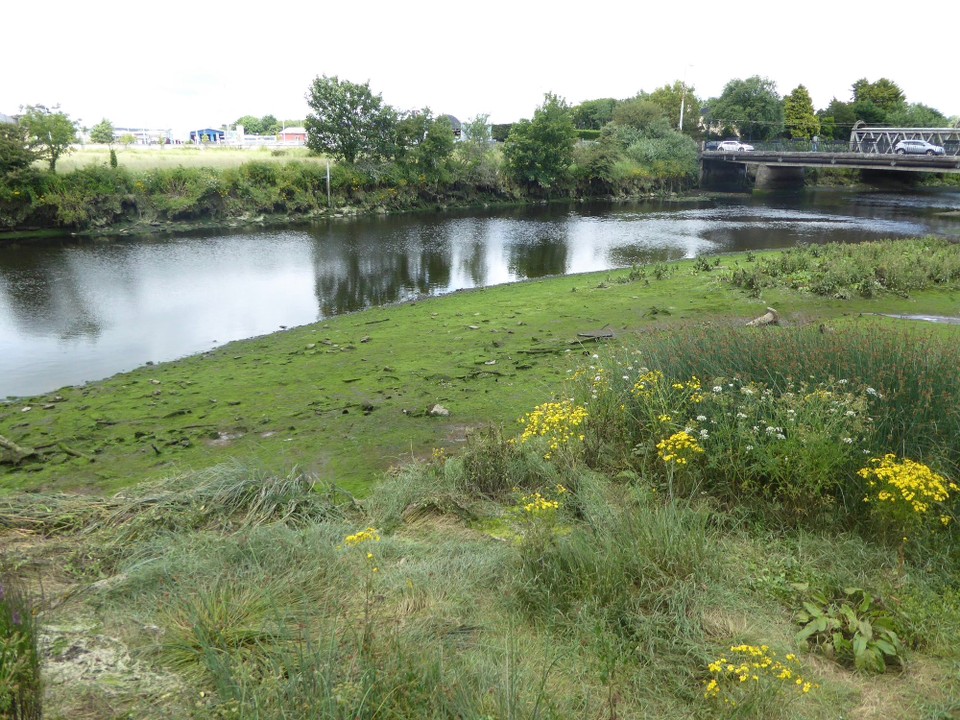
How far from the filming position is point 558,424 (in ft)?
20.3

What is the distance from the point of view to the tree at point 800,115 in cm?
7119

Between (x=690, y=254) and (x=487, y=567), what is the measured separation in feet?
81.5

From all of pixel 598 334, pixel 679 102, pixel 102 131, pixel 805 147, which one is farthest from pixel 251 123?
pixel 598 334

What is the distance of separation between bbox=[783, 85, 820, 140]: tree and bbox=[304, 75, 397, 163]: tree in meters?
49.1


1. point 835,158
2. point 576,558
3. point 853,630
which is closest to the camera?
point 853,630

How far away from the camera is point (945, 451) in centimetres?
515

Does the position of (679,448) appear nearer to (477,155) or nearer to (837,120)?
(477,155)

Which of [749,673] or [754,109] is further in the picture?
[754,109]

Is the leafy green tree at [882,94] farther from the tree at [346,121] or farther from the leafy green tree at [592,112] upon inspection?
the tree at [346,121]

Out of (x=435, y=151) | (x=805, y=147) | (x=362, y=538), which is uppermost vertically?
(x=805, y=147)

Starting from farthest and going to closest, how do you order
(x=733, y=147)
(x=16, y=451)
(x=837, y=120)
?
(x=837, y=120), (x=733, y=147), (x=16, y=451)

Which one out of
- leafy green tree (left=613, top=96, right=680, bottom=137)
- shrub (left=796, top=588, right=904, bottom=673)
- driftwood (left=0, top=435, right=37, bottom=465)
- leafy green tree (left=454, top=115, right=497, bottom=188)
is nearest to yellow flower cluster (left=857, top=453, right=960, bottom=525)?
shrub (left=796, top=588, right=904, bottom=673)

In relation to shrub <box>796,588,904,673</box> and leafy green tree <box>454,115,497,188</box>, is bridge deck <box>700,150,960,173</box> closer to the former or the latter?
leafy green tree <box>454,115,497,188</box>

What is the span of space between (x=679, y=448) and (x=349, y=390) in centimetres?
641
